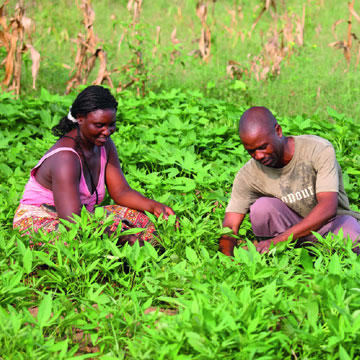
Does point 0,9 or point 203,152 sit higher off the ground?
point 0,9

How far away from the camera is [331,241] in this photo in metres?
3.10

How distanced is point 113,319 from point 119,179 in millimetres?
1594

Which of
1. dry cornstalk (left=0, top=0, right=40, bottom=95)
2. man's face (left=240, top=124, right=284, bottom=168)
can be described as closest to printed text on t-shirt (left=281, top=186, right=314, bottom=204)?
man's face (left=240, top=124, right=284, bottom=168)

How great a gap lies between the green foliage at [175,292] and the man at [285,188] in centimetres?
18

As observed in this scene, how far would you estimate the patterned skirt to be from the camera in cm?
359

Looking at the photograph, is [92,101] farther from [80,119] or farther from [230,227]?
[230,227]

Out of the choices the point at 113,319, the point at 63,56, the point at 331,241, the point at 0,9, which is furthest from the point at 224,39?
the point at 113,319

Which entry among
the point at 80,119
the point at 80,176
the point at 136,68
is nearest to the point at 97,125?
the point at 80,119

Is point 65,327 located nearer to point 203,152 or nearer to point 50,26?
point 203,152

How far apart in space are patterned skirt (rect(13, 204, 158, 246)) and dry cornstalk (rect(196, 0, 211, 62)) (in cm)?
548

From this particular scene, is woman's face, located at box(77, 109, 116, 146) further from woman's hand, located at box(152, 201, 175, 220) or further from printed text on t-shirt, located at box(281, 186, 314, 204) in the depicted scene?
printed text on t-shirt, located at box(281, 186, 314, 204)

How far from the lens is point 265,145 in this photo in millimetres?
3279

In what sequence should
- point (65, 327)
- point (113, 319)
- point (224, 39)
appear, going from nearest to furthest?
point (113, 319), point (65, 327), point (224, 39)

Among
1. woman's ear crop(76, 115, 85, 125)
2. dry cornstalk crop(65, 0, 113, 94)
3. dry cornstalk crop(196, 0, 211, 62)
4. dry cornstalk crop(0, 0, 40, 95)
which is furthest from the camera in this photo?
dry cornstalk crop(196, 0, 211, 62)
